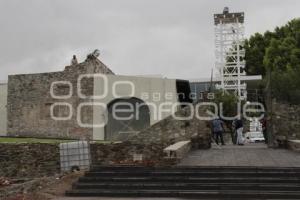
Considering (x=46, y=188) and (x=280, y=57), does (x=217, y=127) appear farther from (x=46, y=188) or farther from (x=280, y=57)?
(x=280, y=57)

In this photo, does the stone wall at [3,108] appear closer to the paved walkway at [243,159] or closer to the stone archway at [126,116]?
the stone archway at [126,116]

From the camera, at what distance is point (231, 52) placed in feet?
176

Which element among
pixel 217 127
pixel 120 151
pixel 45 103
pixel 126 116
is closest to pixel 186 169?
pixel 120 151

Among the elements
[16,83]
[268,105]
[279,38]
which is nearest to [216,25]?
[279,38]

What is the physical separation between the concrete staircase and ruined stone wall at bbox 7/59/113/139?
17438 millimetres

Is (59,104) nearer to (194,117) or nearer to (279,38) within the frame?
(194,117)

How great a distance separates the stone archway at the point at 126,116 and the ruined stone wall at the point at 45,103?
1.35 meters

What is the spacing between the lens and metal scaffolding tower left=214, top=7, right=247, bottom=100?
52.3 m

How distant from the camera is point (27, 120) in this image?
111ft

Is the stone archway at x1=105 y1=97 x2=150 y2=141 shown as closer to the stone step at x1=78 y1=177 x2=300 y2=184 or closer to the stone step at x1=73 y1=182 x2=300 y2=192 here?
the stone step at x1=78 y1=177 x2=300 y2=184

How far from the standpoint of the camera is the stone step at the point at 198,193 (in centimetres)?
1189

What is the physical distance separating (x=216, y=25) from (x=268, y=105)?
35.2 metres

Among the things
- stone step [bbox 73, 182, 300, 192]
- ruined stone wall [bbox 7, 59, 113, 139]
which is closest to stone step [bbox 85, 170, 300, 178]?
stone step [bbox 73, 182, 300, 192]

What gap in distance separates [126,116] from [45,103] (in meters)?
5.07
